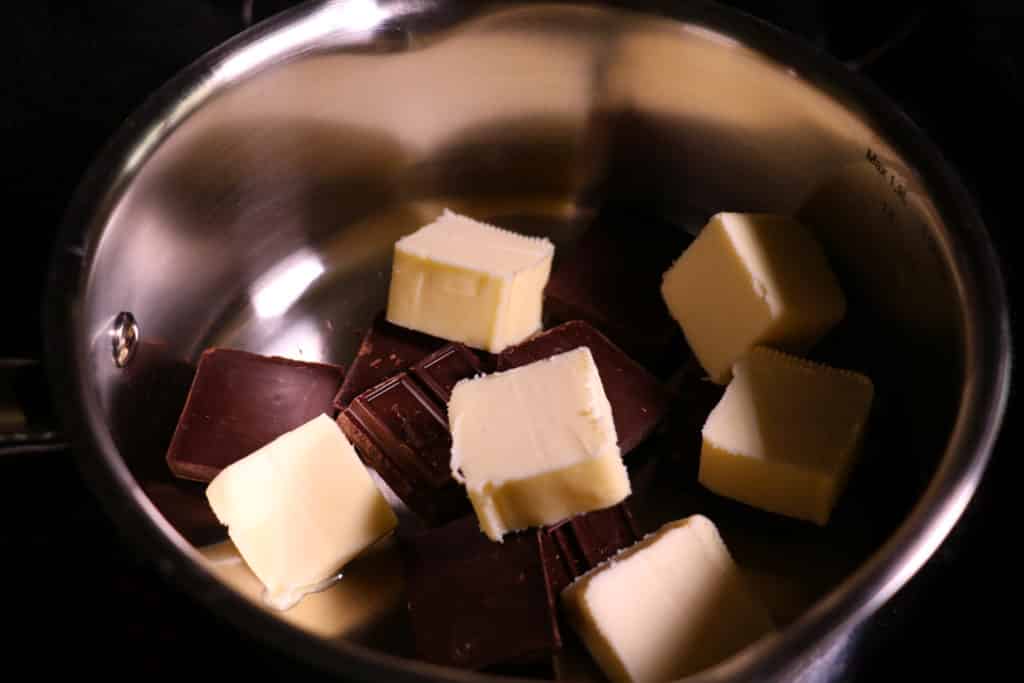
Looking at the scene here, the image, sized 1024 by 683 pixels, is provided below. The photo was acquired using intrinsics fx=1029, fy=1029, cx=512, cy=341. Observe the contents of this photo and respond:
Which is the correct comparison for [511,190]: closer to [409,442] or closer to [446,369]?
[446,369]

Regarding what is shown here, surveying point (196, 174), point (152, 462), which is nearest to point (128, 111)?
point (196, 174)

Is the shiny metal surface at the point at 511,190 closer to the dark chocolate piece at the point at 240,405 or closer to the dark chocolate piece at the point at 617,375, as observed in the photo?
the dark chocolate piece at the point at 240,405

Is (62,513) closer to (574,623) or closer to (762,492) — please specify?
(574,623)

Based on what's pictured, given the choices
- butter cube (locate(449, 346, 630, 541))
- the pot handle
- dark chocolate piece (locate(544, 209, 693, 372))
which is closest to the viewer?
the pot handle

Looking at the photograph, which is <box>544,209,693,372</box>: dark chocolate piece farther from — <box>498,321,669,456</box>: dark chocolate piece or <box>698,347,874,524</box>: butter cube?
<box>698,347,874,524</box>: butter cube

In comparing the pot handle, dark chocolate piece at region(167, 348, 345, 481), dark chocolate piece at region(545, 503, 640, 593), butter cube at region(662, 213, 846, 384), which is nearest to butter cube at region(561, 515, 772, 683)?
dark chocolate piece at region(545, 503, 640, 593)

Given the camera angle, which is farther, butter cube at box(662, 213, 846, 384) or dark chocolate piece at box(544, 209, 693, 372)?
dark chocolate piece at box(544, 209, 693, 372)

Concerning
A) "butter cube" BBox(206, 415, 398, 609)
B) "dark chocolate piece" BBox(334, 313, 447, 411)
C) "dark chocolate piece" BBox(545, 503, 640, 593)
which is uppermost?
"dark chocolate piece" BBox(334, 313, 447, 411)
